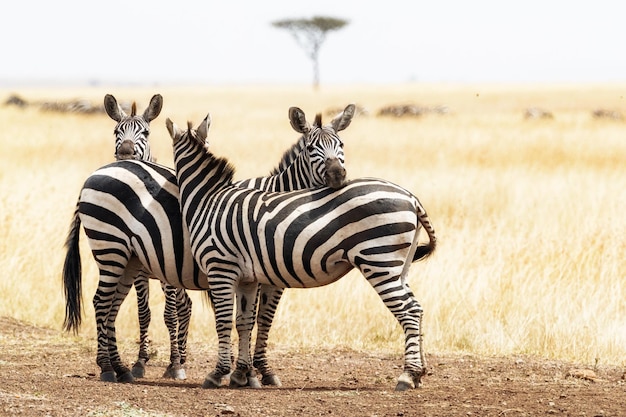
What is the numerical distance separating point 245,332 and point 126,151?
74.9 inches

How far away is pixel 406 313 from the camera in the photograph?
→ 20.4 ft

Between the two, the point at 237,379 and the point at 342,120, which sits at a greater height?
the point at 342,120

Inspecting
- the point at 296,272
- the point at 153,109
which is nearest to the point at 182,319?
the point at 296,272

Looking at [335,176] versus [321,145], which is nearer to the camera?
[335,176]

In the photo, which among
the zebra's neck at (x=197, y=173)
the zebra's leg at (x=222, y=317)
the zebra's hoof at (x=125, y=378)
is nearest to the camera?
the zebra's leg at (x=222, y=317)

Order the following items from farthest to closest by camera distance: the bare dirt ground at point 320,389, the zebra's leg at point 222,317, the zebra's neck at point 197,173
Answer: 1. the zebra's neck at point 197,173
2. the zebra's leg at point 222,317
3. the bare dirt ground at point 320,389

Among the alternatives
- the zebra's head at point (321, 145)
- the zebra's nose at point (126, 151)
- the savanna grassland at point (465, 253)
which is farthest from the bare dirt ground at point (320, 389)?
the zebra's nose at point (126, 151)

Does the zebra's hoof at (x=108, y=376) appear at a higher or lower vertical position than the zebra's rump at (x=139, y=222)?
lower

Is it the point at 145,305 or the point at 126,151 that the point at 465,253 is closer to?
the point at 145,305

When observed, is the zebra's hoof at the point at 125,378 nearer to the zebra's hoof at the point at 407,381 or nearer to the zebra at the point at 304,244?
the zebra at the point at 304,244

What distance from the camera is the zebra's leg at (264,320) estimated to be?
704 centimetres

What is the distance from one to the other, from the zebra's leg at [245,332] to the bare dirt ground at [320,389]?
0.16 metres

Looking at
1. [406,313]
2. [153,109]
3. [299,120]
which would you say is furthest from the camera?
[153,109]

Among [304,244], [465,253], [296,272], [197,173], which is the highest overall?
[197,173]
